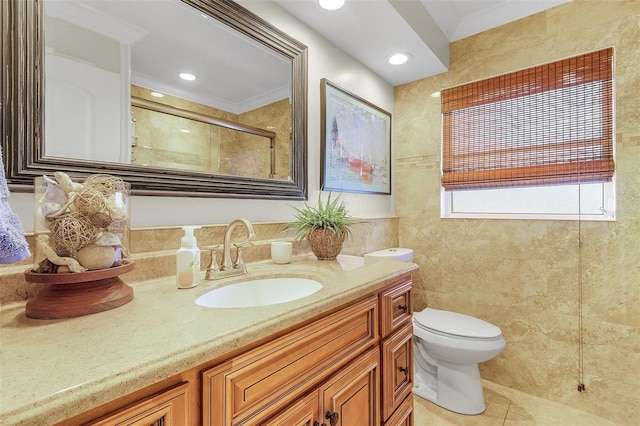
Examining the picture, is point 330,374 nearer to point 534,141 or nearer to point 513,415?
point 513,415

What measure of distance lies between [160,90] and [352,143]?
1.15 meters

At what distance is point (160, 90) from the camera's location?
103cm

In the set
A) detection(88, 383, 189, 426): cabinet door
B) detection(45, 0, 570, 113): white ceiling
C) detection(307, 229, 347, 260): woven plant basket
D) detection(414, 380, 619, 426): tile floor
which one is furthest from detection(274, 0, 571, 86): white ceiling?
detection(414, 380, 619, 426): tile floor

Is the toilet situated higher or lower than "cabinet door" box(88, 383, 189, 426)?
lower

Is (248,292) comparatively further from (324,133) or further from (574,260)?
(574,260)

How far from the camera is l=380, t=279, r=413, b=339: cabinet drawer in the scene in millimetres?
1035

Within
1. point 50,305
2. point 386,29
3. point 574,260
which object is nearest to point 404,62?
point 386,29

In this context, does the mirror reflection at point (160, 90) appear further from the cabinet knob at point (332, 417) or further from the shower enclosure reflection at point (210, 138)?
the cabinet knob at point (332, 417)

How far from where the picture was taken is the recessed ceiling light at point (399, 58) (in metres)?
1.87

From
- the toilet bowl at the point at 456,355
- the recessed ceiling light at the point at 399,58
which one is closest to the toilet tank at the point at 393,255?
the toilet bowl at the point at 456,355

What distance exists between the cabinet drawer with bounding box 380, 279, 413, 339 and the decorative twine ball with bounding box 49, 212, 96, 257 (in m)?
0.87

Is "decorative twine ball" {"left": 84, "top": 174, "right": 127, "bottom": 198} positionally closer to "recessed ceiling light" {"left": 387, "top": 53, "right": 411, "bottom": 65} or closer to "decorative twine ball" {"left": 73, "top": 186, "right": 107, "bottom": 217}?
"decorative twine ball" {"left": 73, "top": 186, "right": 107, "bottom": 217}

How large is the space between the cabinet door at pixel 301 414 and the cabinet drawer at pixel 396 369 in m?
0.35

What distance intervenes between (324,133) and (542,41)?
1434mm
